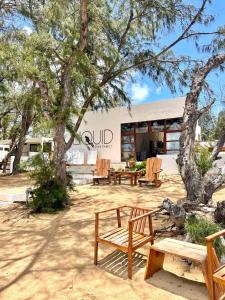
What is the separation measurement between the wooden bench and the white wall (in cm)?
1070

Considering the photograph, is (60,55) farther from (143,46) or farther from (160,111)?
(160,111)

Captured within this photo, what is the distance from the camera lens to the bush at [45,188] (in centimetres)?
694

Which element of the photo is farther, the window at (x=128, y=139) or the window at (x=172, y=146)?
the window at (x=128, y=139)

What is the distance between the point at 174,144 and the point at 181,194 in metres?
5.83

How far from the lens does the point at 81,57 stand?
24.2 feet

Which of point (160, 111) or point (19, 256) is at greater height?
point (160, 111)

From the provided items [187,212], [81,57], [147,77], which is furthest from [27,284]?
[147,77]

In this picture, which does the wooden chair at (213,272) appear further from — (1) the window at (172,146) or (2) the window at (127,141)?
(2) the window at (127,141)

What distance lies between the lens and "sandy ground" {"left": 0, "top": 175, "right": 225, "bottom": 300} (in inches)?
126

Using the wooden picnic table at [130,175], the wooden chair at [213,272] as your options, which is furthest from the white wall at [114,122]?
the wooden chair at [213,272]

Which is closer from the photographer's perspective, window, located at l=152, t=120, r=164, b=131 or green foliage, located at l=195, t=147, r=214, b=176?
green foliage, located at l=195, t=147, r=214, b=176

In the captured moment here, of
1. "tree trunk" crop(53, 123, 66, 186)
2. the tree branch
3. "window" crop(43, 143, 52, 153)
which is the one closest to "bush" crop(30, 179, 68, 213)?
"tree trunk" crop(53, 123, 66, 186)

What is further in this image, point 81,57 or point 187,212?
point 81,57

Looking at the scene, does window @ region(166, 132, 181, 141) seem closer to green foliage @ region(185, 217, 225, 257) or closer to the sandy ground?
the sandy ground
